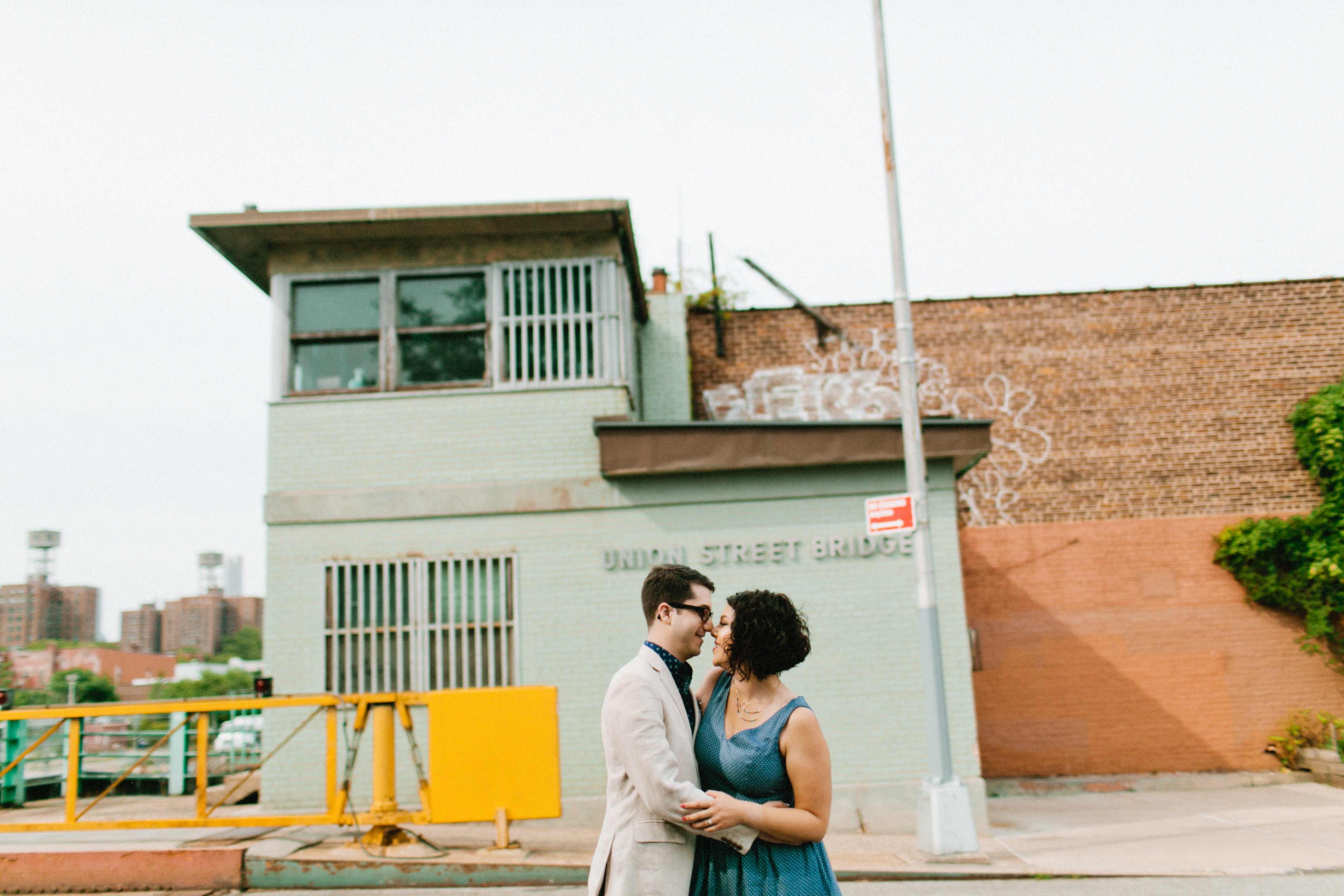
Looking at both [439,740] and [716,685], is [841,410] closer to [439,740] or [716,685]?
[439,740]

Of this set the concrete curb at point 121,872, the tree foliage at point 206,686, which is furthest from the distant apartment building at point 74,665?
the concrete curb at point 121,872

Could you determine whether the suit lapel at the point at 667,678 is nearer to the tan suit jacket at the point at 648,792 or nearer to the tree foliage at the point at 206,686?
the tan suit jacket at the point at 648,792

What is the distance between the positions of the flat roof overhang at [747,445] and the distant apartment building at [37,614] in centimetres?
6852

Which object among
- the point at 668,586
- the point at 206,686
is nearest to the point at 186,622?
the point at 206,686

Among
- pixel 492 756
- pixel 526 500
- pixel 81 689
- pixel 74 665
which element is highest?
pixel 526 500

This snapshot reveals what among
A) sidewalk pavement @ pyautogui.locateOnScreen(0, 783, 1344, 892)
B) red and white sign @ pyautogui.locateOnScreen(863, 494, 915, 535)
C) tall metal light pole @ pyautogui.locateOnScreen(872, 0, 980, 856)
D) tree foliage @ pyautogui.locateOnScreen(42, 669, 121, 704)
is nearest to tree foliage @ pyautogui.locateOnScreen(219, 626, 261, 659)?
tree foliage @ pyautogui.locateOnScreen(42, 669, 121, 704)

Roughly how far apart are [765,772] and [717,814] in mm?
206

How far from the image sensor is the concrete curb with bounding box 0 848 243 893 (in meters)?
7.58

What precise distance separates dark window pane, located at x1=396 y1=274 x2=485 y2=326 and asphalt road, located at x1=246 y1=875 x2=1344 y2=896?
563cm

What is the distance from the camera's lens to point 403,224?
10219 mm

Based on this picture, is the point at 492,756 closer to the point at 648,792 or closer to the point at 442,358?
the point at 442,358

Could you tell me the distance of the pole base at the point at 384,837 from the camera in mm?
7973

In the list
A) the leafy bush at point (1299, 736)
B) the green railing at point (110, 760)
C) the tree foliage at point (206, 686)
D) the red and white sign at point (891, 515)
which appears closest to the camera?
the red and white sign at point (891, 515)

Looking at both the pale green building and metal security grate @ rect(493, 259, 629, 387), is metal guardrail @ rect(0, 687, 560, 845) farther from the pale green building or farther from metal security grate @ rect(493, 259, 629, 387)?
metal security grate @ rect(493, 259, 629, 387)
